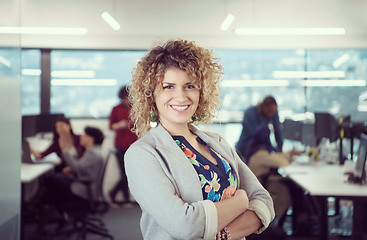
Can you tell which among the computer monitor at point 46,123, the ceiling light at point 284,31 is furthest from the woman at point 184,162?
the computer monitor at point 46,123

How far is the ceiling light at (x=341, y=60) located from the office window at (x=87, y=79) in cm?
310

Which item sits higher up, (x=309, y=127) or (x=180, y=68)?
(x=180, y=68)

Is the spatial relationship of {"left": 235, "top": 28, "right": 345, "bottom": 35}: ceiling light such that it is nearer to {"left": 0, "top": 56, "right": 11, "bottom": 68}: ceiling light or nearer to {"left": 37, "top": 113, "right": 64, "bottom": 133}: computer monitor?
{"left": 37, "top": 113, "right": 64, "bottom": 133}: computer monitor

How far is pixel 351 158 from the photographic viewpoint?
160 inches

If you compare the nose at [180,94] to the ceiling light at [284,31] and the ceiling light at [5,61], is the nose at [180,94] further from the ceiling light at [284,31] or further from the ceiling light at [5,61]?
the ceiling light at [284,31]

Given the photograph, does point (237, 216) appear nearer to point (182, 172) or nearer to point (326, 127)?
point (182, 172)

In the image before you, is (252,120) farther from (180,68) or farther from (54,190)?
(180,68)

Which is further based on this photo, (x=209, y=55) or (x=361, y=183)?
(x=361, y=183)

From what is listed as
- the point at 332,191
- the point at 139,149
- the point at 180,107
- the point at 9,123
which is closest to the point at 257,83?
the point at 332,191

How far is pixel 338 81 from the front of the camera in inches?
246

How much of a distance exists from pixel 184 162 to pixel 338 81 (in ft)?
18.5

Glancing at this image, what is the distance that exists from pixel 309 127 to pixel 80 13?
10.4ft

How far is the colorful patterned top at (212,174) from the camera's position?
127cm

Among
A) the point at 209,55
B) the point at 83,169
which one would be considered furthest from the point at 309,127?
the point at 209,55
